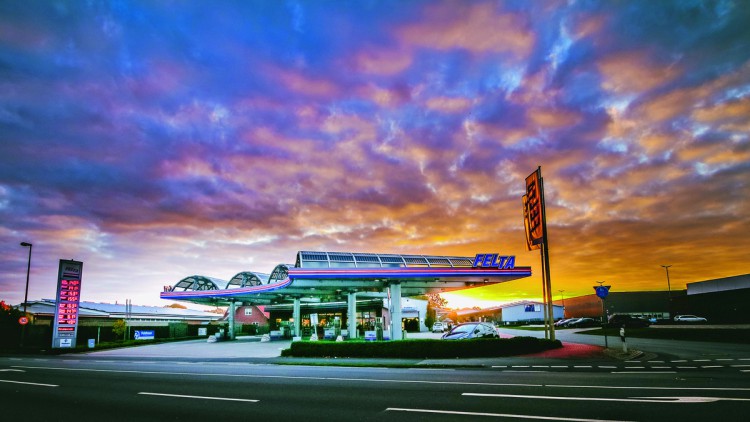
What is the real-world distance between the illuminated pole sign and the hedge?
81.7 feet

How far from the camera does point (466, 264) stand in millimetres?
33500

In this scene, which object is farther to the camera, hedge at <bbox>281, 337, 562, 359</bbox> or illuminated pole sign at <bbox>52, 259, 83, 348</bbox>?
illuminated pole sign at <bbox>52, 259, 83, 348</bbox>

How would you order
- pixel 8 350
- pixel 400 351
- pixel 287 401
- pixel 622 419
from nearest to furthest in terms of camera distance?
1. pixel 622 419
2. pixel 287 401
3. pixel 400 351
4. pixel 8 350

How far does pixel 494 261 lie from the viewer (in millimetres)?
30703

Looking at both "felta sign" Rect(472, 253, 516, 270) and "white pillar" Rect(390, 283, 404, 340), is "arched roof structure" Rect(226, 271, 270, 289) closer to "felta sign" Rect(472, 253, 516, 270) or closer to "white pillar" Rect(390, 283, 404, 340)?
"white pillar" Rect(390, 283, 404, 340)

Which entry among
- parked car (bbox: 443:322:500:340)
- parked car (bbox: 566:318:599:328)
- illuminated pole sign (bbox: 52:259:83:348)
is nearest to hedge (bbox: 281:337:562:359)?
parked car (bbox: 443:322:500:340)

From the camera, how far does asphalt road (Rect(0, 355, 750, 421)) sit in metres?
7.97

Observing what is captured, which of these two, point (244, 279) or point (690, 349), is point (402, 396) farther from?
point (244, 279)

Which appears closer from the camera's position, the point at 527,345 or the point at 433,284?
the point at 527,345

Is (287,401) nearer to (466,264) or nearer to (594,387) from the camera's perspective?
(594,387)

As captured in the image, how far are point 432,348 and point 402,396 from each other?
11472 millimetres

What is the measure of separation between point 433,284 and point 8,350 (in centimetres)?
3906

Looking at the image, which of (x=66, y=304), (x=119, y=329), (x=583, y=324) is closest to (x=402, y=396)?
(x=66, y=304)

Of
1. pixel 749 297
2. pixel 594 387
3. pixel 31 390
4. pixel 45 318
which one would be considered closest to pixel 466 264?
pixel 594 387
